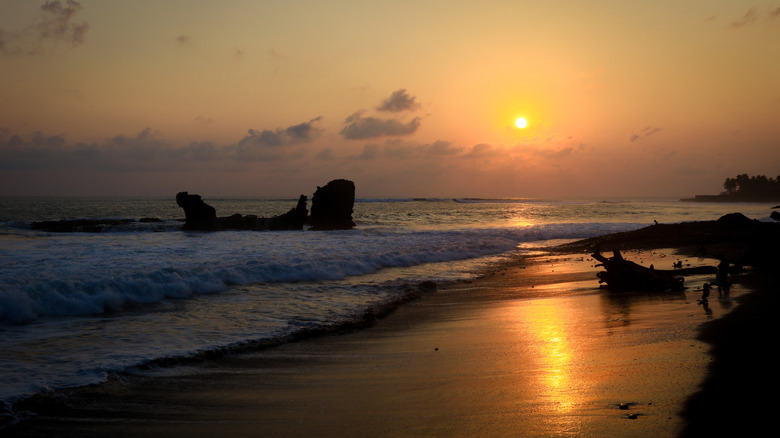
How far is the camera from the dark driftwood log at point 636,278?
12828mm

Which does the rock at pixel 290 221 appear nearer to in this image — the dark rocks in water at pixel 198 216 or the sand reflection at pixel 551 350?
the dark rocks in water at pixel 198 216

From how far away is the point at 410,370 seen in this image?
701 cm

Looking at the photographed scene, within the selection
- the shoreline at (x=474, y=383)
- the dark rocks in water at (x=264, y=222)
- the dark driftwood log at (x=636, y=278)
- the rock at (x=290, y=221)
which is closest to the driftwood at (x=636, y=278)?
the dark driftwood log at (x=636, y=278)

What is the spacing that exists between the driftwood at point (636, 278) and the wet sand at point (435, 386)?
9.17ft

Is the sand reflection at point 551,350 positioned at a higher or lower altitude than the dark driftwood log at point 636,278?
lower

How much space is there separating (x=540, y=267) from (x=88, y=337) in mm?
16017

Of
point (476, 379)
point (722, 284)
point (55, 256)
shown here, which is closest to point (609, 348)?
point (476, 379)

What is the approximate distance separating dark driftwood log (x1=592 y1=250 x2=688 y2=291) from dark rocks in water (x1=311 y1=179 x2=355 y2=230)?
3719 centimetres

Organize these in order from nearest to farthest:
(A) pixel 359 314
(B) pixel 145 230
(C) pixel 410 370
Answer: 1. (C) pixel 410 370
2. (A) pixel 359 314
3. (B) pixel 145 230

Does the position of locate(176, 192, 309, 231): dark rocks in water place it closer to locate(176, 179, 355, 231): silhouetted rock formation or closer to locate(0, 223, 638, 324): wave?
locate(176, 179, 355, 231): silhouetted rock formation

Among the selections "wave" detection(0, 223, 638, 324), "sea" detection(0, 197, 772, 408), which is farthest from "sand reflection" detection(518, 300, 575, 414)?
"wave" detection(0, 223, 638, 324)

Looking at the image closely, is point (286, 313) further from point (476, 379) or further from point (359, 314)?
point (476, 379)

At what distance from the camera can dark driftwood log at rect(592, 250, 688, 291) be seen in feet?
42.1

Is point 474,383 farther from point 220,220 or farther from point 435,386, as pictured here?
point 220,220
